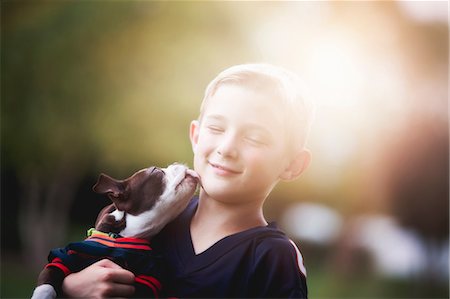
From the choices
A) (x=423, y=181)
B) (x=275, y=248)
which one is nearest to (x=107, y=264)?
(x=275, y=248)

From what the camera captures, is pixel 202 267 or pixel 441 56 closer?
pixel 202 267

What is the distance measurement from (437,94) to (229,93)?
24.3ft

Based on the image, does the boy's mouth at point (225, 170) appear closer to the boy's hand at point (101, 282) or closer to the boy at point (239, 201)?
the boy at point (239, 201)

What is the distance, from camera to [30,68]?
672cm

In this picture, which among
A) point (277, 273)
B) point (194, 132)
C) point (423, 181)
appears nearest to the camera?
point (277, 273)

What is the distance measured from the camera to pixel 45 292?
151 cm

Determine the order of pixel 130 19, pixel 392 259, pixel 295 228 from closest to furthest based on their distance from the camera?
pixel 130 19, pixel 392 259, pixel 295 228

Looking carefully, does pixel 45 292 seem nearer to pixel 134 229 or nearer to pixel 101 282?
pixel 101 282

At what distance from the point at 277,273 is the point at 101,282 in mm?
411

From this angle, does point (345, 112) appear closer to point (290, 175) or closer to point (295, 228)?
point (295, 228)

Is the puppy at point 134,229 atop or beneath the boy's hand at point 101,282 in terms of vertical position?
atop

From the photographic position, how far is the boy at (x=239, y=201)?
148cm

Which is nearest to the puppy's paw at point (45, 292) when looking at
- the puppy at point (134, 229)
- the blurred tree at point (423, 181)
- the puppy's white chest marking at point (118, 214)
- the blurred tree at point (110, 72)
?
the puppy at point (134, 229)

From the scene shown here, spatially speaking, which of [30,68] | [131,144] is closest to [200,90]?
[131,144]
